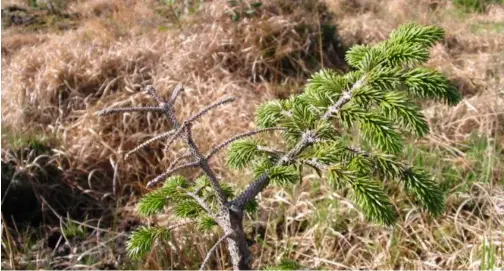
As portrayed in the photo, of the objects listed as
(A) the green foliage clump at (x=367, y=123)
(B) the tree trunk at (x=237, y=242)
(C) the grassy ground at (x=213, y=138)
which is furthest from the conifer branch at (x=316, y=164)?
(C) the grassy ground at (x=213, y=138)

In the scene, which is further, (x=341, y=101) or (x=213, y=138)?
(x=213, y=138)

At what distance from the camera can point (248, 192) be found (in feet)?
2.31

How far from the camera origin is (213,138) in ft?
9.72

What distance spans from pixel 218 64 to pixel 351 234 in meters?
1.69

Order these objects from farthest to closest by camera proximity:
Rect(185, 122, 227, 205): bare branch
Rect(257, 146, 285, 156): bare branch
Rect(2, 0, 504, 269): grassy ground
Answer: Rect(2, 0, 504, 269): grassy ground < Rect(257, 146, 285, 156): bare branch < Rect(185, 122, 227, 205): bare branch

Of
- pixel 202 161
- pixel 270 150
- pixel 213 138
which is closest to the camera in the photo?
pixel 202 161

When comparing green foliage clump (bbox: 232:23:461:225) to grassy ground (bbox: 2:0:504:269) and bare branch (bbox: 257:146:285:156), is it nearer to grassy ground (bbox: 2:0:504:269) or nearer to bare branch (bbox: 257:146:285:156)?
bare branch (bbox: 257:146:285:156)

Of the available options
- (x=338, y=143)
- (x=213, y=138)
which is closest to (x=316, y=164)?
(x=338, y=143)

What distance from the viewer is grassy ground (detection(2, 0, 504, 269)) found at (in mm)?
2139

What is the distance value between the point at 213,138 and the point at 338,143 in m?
2.27

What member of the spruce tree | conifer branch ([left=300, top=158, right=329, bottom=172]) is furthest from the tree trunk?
conifer branch ([left=300, top=158, right=329, bottom=172])

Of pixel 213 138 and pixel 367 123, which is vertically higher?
pixel 367 123

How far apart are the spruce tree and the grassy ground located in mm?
827

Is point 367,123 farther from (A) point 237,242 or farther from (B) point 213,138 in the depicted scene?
(B) point 213,138
